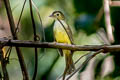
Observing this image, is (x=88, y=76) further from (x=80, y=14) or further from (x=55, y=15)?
(x=80, y=14)

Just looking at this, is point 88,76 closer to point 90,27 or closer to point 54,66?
point 54,66

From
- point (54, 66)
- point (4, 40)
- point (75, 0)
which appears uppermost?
point (4, 40)

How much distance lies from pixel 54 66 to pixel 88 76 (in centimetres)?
32

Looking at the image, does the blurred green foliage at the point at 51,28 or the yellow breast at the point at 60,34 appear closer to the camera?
the yellow breast at the point at 60,34

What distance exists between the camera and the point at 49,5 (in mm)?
2877

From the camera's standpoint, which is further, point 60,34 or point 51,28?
point 51,28

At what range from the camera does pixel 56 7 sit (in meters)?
2.92

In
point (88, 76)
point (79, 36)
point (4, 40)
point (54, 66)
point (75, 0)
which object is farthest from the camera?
point (75, 0)

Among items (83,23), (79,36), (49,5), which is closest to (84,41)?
(79,36)

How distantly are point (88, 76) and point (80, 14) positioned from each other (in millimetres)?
776

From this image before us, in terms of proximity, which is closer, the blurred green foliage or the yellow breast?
the yellow breast

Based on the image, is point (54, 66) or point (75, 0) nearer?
point (54, 66)

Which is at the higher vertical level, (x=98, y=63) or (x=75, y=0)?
(x=75, y=0)

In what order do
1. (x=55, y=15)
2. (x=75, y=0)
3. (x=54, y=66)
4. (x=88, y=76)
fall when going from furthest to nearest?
(x=75, y=0) < (x=54, y=66) < (x=88, y=76) < (x=55, y=15)
